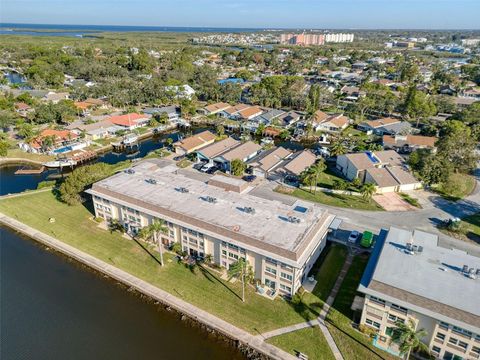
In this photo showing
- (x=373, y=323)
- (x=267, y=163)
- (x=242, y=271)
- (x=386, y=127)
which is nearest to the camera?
(x=373, y=323)

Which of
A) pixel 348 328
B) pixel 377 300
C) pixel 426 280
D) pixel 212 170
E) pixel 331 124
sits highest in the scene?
pixel 426 280

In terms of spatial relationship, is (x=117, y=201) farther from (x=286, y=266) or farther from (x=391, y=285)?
(x=391, y=285)

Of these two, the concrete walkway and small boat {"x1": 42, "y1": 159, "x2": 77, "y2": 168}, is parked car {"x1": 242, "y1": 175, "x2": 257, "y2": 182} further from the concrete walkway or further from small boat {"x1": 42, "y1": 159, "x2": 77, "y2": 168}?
small boat {"x1": 42, "y1": 159, "x2": 77, "y2": 168}

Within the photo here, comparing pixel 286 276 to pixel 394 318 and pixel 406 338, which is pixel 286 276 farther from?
pixel 406 338

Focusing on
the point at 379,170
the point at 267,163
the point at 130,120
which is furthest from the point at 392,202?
the point at 130,120

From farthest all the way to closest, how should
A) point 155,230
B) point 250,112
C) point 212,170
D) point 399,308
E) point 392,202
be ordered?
point 250,112, point 212,170, point 392,202, point 155,230, point 399,308

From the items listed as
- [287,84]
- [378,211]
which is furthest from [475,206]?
[287,84]

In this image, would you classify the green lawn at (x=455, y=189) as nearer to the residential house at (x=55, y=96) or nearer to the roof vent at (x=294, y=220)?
the roof vent at (x=294, y=220)
